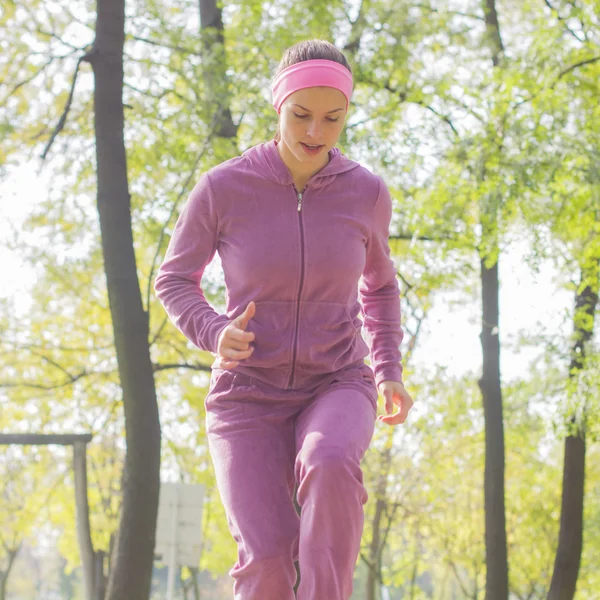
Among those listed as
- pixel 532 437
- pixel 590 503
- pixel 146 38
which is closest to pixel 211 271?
pixel 146 38

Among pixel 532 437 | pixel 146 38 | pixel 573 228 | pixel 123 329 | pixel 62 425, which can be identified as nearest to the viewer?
pixel 123 329

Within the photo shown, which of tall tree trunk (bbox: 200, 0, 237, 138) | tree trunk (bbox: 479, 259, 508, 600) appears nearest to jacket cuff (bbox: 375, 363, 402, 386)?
tall tree trunk (bbox: 200, 0, 237, 138)

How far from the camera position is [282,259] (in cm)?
312

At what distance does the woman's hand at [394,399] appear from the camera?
11.0 ft

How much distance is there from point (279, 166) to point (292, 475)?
99 centimetres

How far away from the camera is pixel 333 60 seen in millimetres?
3199

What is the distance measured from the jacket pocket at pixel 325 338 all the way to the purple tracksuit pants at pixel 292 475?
5cm

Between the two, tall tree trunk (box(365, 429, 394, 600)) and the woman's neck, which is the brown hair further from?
tall tree trunk (box(365, 429, 394, 600))

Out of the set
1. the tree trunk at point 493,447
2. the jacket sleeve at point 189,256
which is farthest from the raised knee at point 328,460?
the tree trunk at point 493,447

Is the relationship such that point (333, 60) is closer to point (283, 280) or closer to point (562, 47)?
point (283, 280)

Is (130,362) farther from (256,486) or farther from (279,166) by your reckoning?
(256,486)

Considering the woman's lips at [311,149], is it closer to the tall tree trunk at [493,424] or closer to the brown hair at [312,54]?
the brown hair at [312,54]

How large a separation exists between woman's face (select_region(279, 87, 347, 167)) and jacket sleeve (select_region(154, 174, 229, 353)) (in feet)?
Result: 1.08

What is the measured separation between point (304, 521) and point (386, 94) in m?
14.8
